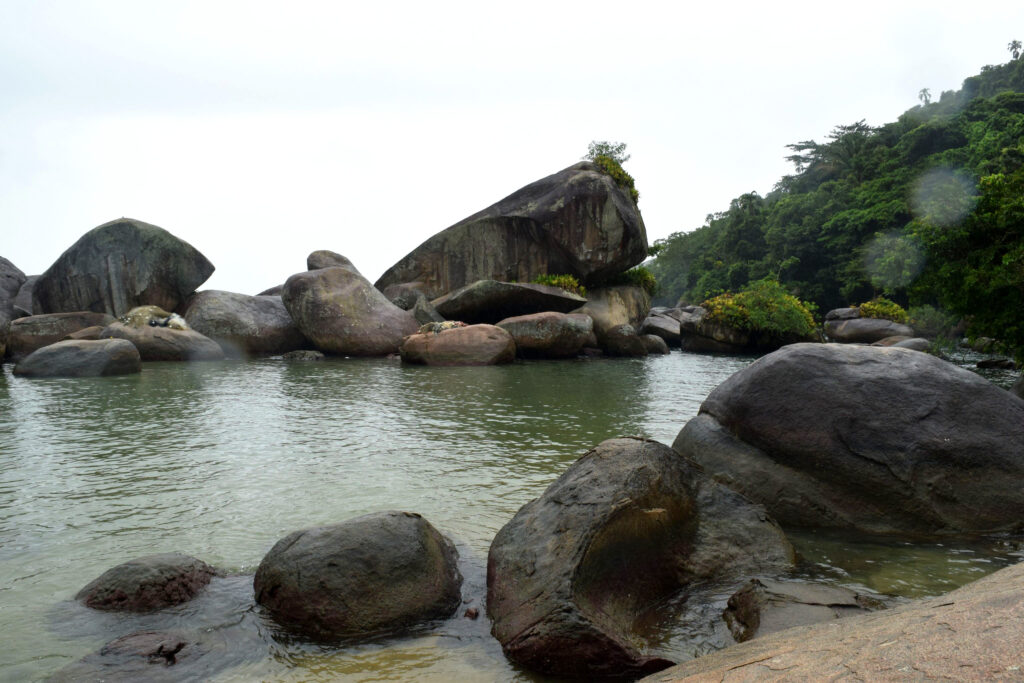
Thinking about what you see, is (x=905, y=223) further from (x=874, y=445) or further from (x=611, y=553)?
(x=611, y=553)

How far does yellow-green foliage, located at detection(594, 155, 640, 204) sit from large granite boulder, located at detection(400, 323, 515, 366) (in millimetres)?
11214

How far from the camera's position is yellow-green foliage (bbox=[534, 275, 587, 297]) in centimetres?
2405

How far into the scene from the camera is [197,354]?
18344mm

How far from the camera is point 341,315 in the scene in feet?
64.7

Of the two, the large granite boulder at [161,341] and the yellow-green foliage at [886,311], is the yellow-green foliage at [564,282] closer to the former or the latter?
the large granite boulder at [161,341]

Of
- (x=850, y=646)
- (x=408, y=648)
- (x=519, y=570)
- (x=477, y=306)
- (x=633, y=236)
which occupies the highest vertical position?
(x=633, y=236)

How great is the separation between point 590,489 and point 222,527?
2.89m

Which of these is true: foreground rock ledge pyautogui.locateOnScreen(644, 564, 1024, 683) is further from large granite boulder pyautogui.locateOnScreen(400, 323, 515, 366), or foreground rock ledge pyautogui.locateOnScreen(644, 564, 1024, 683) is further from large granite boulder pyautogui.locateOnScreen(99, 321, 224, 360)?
large granite boulder pyautogui.locateOnScreen(99, 321, 224, 360)

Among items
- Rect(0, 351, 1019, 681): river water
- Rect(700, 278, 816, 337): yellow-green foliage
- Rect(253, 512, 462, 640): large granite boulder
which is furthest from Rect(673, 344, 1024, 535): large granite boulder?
Rect(700, 278, 816, 337): yellow-green foliage

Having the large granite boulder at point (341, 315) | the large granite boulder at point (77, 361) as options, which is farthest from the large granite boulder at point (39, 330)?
the large granite boulder at point (341, 315)

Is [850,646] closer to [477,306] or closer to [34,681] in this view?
[34,681]

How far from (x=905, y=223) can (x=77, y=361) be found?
4065 centimetres

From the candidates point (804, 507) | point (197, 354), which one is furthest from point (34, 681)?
point (197, 354)

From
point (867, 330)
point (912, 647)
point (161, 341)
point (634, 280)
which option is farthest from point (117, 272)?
Answer: point (867, 330)
